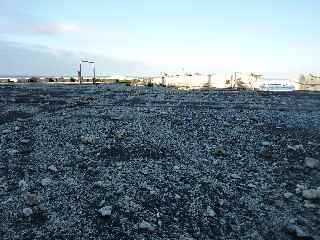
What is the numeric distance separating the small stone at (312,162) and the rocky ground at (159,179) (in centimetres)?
2

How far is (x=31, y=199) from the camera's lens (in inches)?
285

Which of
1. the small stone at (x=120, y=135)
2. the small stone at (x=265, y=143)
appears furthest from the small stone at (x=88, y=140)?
the small stone at (x=265, y=143)

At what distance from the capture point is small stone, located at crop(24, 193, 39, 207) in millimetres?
7141

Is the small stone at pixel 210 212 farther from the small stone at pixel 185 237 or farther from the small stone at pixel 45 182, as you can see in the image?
the small stone at pixel 45 182

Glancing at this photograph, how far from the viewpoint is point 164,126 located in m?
12.3

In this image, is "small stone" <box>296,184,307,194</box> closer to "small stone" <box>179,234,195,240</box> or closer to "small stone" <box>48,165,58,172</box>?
"small stone" <box>179,234,195,240</box>

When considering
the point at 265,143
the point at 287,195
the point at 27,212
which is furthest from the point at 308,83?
the point at 27,212

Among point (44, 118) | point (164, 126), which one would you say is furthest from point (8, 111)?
point (164, 126)

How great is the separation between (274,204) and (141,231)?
8.96 ft

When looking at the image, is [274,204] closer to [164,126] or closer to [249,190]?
[249,190]

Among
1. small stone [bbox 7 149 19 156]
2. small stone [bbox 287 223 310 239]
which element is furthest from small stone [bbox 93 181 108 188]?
small stone [bbox 287 223 310 239]

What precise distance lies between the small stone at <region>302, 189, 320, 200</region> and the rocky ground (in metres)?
0.02

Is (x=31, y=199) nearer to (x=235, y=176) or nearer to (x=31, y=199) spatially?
(x=31, y=199)

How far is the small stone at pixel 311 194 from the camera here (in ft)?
25.3
